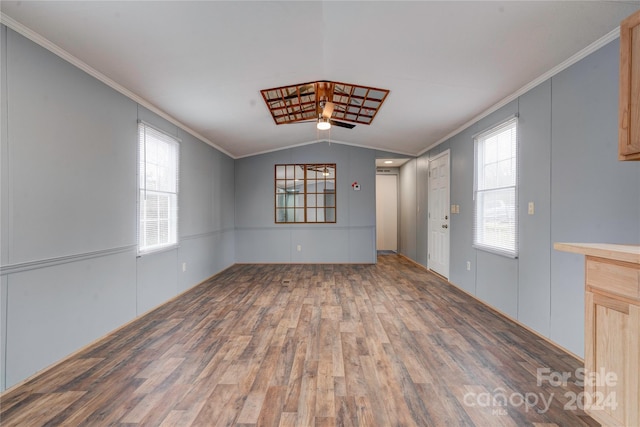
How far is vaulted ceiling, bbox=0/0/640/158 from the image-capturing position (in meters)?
2.01

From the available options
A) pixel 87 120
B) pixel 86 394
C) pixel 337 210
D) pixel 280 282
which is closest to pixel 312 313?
pixel 280 282

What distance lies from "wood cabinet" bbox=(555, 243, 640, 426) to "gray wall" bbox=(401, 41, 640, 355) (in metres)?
0.93

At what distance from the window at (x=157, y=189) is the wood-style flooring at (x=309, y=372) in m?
0.98

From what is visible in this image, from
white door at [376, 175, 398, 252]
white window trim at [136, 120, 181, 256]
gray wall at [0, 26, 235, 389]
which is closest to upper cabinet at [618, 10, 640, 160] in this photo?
gray wall at [0, 26, 235, 389]

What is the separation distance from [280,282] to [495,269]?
3.23 meters

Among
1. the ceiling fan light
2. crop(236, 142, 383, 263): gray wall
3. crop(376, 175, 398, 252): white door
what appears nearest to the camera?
the ceiling fan light

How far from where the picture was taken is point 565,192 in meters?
2.55

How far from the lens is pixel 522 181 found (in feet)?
10.2

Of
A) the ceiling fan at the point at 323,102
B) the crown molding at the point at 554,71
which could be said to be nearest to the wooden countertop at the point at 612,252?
the crown molding at the point at 554,71

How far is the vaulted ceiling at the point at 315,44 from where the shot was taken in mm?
2010

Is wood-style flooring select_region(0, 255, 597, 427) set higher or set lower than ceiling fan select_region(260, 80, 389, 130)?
lower

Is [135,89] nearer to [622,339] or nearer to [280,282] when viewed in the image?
[280,282]

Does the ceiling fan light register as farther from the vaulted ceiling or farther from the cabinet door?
the cabinet door

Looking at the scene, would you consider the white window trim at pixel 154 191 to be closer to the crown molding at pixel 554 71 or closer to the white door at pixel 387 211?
the crown molding at pixel 554 71
